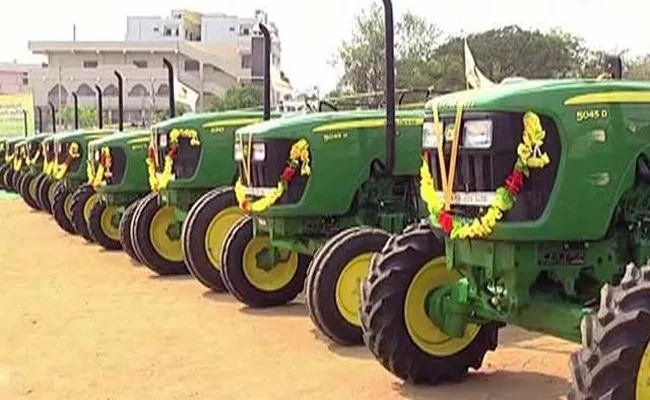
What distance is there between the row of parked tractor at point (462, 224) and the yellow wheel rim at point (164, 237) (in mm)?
2585

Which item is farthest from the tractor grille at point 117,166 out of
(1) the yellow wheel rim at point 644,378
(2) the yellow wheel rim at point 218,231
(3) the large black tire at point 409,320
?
(1) the yellow wheel rim at point 644,378

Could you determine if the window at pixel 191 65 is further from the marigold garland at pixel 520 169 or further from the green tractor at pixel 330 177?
the marigold garland at pixel 520 169

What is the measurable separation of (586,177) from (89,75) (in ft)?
212

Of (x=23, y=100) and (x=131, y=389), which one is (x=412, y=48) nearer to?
(x=23, y=100)

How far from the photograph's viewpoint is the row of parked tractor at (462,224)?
534 centimetres

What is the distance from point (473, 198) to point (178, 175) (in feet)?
20.1

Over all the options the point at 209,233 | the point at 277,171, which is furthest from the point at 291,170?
the point at 209,233

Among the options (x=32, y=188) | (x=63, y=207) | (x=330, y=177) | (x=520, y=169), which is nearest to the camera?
(x=520, y=169)

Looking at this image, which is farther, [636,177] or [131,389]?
[131,389]

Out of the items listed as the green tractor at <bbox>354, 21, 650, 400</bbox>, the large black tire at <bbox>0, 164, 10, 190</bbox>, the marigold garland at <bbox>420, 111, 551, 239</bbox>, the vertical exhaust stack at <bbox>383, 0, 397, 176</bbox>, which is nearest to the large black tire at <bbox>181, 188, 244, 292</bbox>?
the vertical exhaust stack at <bbox>383, 0, 397, 176</bbox>

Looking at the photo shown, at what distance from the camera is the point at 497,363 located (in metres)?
6.87

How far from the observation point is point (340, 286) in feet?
24.3

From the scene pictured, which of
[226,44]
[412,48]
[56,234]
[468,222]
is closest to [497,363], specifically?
[468,222]

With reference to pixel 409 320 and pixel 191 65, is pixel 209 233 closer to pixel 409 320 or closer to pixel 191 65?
pixel 409 320
